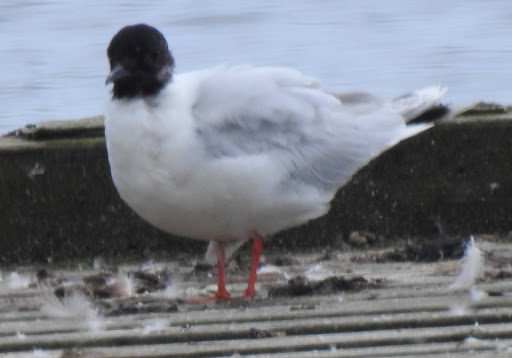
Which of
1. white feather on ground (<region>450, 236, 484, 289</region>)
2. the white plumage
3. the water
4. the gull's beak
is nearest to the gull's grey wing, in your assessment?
the white plumage

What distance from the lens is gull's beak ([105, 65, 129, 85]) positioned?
4.67 metres

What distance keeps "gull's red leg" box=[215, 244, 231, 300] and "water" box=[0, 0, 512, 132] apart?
498 cm

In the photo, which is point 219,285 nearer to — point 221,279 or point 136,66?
point 221,279

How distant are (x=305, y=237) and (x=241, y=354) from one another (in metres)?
1.76

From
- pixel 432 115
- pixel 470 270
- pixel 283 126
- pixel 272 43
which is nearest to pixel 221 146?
pixel 283 126

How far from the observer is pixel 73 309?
4348mm

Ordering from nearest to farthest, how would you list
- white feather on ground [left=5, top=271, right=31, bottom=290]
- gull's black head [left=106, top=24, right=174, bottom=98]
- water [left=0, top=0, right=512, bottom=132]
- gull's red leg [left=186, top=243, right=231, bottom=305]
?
gull's red leg [left=186, top=243, right=231, bottom=305] < gull's black head [left=106, top=24, right=174, bottom=98] < white feather on ground [left=5, top=271, right=31, bottom=290] < water [left=0, top=0, right=512, bottom=132]

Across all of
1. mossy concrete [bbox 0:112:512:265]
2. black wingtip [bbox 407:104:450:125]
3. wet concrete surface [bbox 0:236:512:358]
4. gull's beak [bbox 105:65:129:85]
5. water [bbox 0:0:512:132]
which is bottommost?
wet concrete surface [bbox 0:236:512:358]

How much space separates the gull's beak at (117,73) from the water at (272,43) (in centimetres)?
505

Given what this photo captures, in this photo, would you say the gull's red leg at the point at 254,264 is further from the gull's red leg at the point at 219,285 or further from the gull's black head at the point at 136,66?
the gull's black head at the point at 136,66

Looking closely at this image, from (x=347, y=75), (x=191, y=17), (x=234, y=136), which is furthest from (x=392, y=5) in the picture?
(x=234, y=136)

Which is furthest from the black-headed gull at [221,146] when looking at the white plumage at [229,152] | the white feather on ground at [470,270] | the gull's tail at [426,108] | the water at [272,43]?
the water at [272,43]

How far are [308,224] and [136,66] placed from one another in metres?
1.06

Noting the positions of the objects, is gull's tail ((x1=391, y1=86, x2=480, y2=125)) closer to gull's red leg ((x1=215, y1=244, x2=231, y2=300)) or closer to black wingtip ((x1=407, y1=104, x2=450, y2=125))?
black wingtip ((x1=407, y1=104, x2=450, y2=125))
